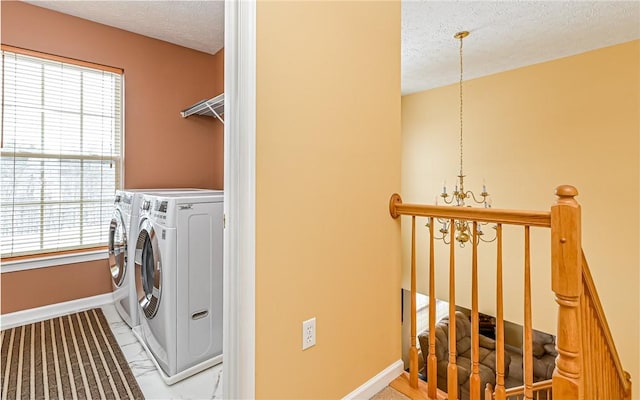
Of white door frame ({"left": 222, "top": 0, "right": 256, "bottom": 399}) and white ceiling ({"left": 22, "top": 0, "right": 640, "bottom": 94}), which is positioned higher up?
white ceiling ({"left": 22, "top": 0, "right": 640, "bottom": 94})

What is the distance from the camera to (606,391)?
5.75 ft

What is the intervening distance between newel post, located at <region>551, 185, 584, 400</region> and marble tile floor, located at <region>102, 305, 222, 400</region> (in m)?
1.64

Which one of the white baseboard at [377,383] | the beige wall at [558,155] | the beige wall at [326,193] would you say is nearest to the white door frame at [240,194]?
the beige wall at [326,193]

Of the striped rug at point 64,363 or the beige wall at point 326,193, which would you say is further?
the striped rug at point 64,363

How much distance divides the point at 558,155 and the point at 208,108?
144 inches

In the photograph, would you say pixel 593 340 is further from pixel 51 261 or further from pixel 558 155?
pixel 51 261

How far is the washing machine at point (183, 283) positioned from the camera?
1.77 metres

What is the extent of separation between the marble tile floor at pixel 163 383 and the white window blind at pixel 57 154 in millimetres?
1268

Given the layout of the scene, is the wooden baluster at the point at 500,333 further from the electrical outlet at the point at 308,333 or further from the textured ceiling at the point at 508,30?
the textured ceiling at the point at 508,30

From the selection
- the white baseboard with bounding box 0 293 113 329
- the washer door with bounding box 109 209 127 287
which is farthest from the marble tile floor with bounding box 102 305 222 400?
the white baseboard with bounding box 0 293 113 329

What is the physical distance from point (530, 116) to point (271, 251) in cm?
368

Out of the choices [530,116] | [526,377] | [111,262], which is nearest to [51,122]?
[111,262]

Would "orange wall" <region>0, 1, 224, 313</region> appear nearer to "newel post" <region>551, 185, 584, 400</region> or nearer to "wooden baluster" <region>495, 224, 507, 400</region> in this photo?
"wooden baluster" <region>495, 224, 507, 400</region>

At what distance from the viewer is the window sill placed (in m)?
2.52
